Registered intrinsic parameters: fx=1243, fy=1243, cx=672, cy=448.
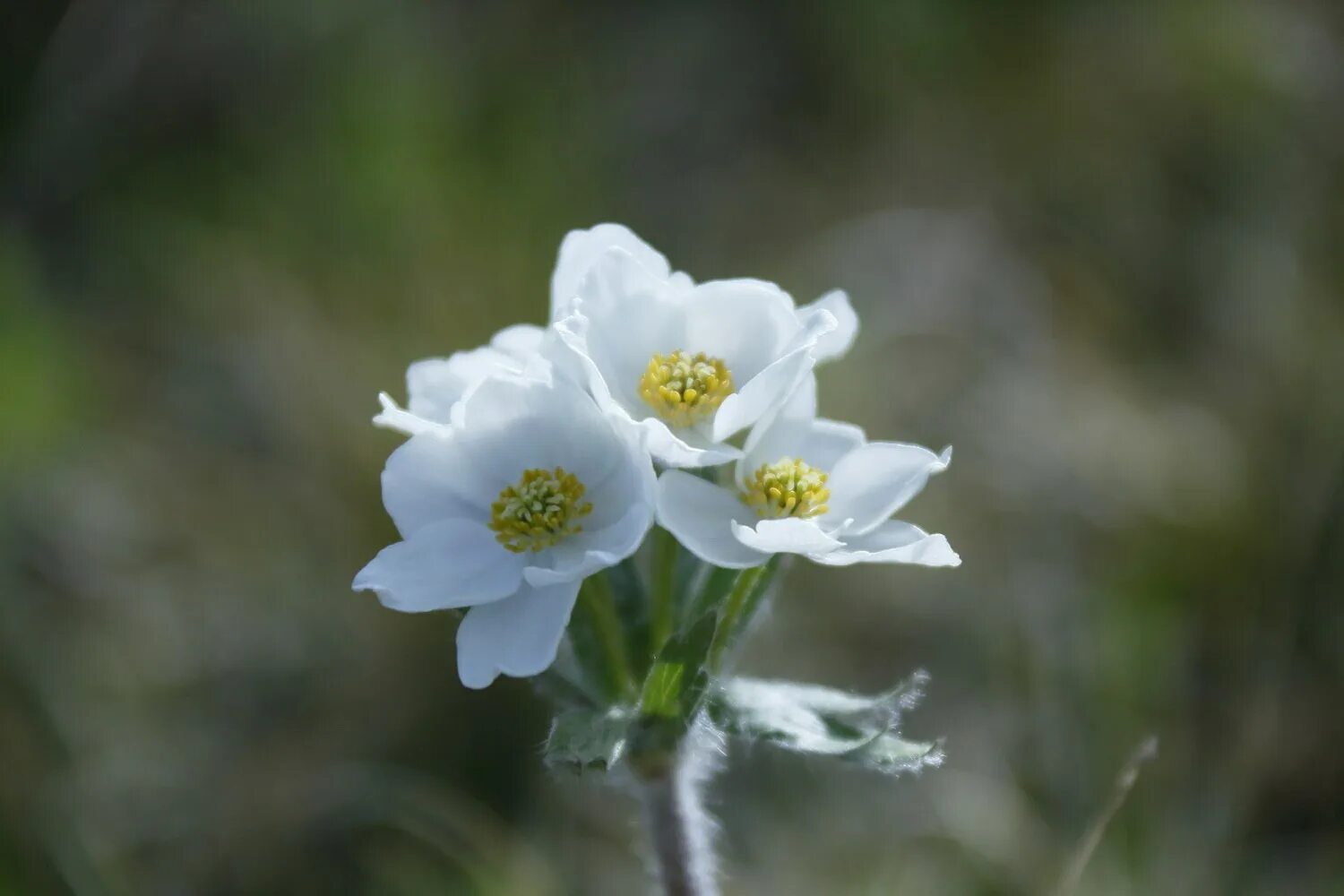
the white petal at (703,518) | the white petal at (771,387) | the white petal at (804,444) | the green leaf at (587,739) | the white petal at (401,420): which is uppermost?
the white petal at (771,387)

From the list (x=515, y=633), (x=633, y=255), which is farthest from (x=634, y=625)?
(x=633, y=255)

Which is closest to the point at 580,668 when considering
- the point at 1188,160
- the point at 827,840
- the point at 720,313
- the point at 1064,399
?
the point at 720,313

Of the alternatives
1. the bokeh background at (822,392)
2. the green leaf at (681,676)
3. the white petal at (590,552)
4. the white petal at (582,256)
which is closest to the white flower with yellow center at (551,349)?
the white petal at (582,256)

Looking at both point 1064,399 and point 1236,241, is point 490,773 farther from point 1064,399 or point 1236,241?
point 1236,241

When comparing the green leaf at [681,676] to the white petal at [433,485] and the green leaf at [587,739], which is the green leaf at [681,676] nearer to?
the green leaf at [587,739]

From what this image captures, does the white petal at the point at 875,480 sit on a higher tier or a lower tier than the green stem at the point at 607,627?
higher

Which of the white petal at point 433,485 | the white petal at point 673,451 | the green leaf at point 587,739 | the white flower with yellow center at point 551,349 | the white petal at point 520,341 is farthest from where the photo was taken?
the white petal at point 520,341
